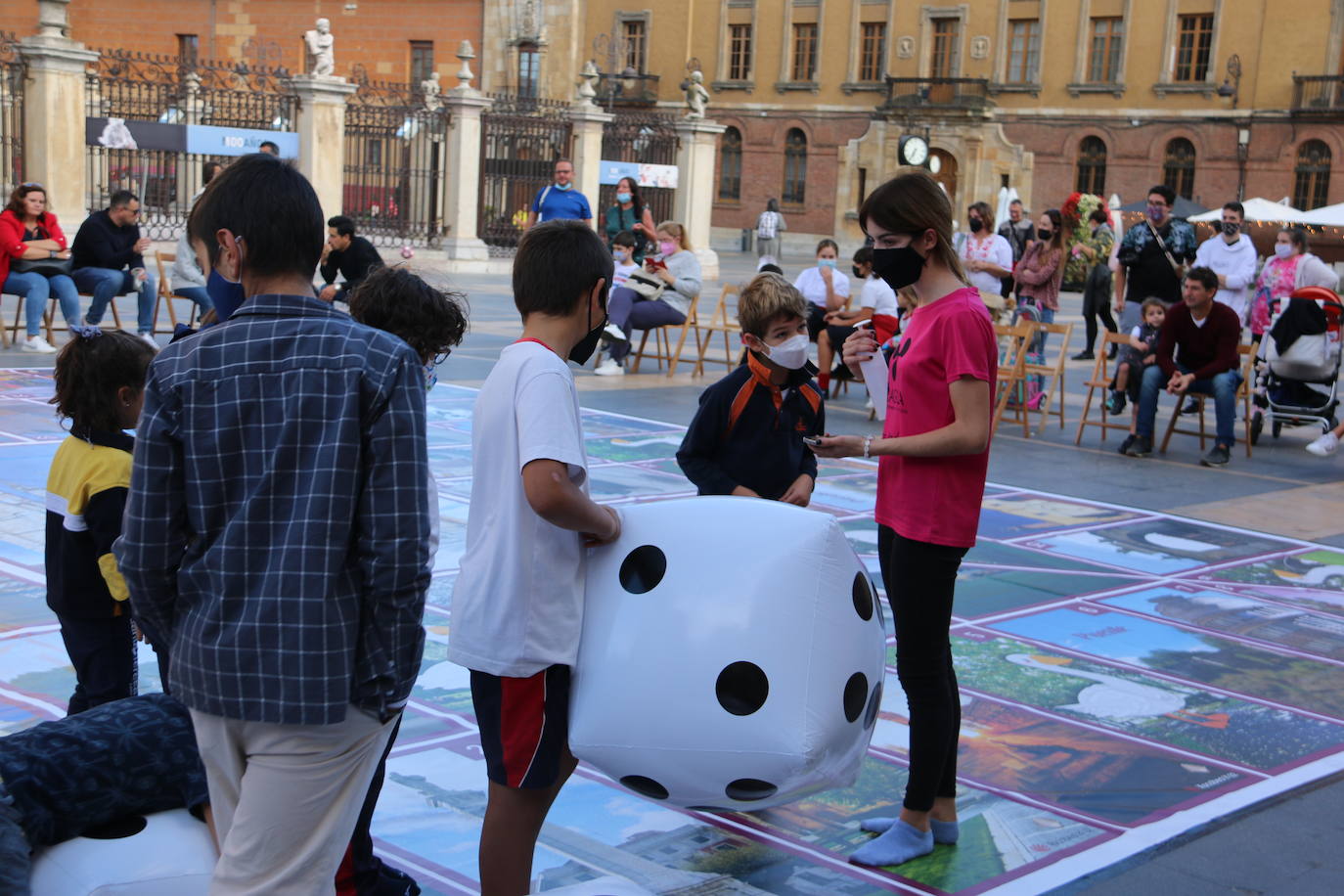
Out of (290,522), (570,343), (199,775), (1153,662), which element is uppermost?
(570,343)

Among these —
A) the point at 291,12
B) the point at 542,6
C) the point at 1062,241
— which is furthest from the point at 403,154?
the point at 291,12

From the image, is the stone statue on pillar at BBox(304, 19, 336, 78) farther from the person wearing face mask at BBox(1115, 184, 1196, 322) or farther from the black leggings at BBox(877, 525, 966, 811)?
the black leggings at BBox(877, 525, 966, 811)

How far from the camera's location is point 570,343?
3.21 meters

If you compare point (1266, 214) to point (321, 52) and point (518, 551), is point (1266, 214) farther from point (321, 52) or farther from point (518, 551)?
point (518, 551)

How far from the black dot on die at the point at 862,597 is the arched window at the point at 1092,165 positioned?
4791 centimetres

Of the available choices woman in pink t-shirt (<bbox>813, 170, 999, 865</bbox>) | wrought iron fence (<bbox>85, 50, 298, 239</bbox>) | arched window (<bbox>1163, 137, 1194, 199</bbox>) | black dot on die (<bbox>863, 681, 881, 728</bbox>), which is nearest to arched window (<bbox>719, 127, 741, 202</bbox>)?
arched window (<bbox>1163, 137, 1194, 199</bbox>)

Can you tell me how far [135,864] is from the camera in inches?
129

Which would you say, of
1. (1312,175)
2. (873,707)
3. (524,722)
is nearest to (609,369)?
(873,707)

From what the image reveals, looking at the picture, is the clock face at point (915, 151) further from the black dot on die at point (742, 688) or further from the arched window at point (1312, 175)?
the black dot on die at point (742, 688)

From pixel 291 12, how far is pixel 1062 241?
45344mm

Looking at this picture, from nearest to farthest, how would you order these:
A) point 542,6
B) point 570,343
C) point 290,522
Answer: point 290,522
point 570,343
point 542,6

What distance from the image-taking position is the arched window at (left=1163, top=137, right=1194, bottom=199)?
46.8 m

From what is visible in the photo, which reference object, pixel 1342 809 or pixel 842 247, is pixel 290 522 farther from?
pixel 842 247

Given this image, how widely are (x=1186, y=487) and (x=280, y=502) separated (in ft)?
29.9
